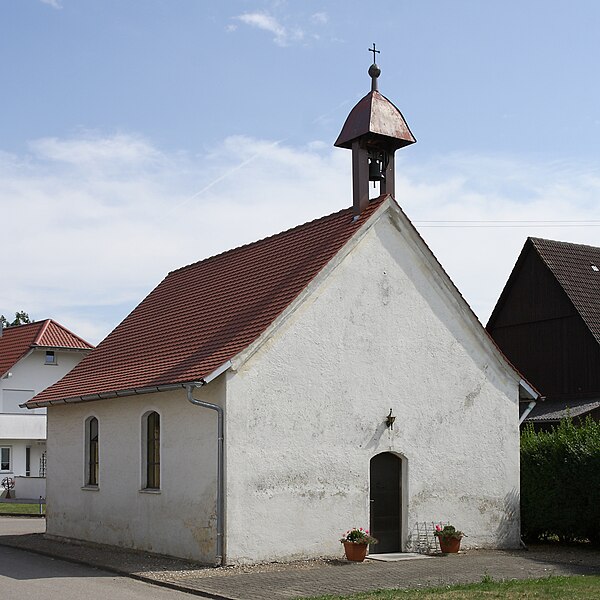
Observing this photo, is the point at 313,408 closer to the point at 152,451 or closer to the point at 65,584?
the point at 152,451

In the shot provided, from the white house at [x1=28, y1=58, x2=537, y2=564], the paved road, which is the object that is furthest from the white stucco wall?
the paved road

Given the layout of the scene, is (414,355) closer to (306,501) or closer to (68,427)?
(306,501)

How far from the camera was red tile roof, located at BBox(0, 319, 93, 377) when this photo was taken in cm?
4494

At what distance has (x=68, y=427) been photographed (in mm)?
22734

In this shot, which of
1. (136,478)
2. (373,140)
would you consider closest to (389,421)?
(136,478)

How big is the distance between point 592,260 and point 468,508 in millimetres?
17692

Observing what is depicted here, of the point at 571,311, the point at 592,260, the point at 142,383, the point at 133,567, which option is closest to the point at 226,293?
the point at 142,383

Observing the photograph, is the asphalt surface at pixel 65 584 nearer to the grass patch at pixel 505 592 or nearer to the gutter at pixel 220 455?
the gutter at pixel 220 455

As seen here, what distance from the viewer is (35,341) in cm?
4541

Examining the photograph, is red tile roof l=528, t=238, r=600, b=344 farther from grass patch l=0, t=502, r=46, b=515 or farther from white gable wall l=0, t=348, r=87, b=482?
white gable wall l=0, t=348, r=87, b=482

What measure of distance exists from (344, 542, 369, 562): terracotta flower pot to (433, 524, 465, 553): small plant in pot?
2.16m

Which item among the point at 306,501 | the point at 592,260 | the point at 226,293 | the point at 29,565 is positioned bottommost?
the point at 29,565

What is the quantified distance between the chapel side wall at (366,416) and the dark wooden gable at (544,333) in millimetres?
12059

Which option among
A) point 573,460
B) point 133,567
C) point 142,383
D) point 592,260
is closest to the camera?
point 133,567
